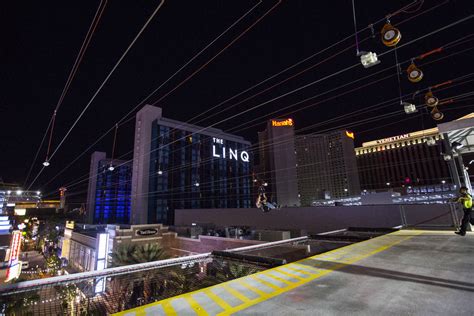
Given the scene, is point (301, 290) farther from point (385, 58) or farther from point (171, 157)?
point (171, 157)

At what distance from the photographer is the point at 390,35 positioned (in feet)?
23.3

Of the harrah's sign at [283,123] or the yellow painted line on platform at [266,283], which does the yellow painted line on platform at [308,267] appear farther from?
the harrah's sign at [283,123]

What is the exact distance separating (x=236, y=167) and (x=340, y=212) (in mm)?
41570

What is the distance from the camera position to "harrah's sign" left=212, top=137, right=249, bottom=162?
185 ft

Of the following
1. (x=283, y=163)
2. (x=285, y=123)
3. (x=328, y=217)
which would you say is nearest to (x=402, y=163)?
(x=285, y=123)

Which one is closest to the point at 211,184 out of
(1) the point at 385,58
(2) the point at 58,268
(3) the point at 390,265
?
(2) the point at 58,268

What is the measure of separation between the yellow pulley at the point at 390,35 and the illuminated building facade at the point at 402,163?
116702 millimetres

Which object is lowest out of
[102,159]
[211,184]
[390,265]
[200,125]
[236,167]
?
[390,265]

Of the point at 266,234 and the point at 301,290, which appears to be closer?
the point at 301,290

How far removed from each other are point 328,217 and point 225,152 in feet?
128

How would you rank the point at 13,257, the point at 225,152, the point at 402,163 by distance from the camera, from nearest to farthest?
1. the point at 13,257
2. the point at 225,152
3. the point at 402,163

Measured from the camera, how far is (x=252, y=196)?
6297 centimetres

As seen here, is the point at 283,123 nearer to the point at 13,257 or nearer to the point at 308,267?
the point at 13,257

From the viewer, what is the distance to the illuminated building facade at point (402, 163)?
342 ft
